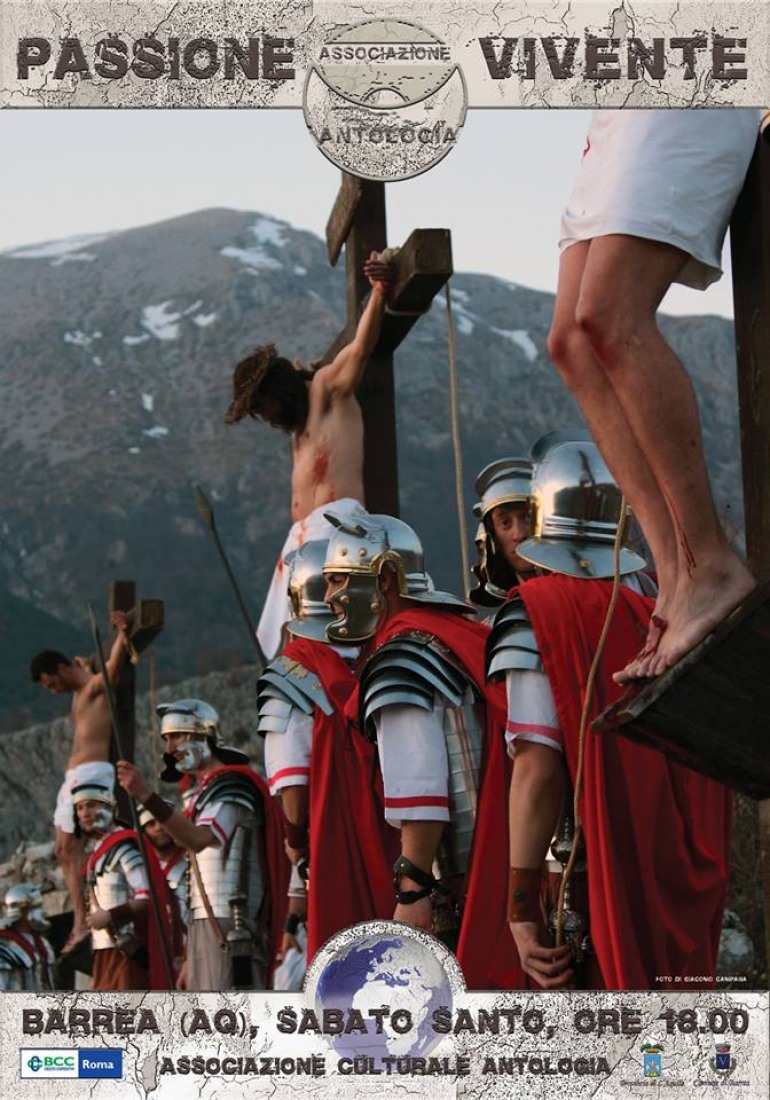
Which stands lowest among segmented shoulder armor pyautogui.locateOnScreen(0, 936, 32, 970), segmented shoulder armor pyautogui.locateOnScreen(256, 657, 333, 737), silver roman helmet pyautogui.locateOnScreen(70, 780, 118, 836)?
segmented shoulder armor pyautogui.locateOnScreen(0, 936, 32, 970)

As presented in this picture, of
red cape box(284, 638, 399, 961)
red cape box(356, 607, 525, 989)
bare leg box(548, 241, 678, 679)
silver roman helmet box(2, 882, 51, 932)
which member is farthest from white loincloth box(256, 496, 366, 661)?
silver roman helmet box(2, 882, 51, 932)

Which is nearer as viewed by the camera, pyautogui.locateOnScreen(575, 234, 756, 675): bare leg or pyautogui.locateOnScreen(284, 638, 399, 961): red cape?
pyautogui.locateOnScreen(575, 234, 756, 675): bare leg

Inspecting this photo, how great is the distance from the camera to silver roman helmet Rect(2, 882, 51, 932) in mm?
15180

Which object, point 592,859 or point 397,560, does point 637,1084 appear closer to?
point 592,859

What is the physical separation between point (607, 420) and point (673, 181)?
0.55 m

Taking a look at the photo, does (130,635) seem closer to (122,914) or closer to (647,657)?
(122,914)

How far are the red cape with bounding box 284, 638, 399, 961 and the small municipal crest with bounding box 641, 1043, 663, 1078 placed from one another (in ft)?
7.78

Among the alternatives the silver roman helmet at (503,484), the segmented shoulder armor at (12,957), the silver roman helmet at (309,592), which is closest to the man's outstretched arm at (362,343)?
the silver roman helmet at (309,592)

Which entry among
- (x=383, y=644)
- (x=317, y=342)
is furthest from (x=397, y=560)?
(x=317, y=342)

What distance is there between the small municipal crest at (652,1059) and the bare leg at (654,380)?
913mm

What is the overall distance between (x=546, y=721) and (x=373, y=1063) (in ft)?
3.86

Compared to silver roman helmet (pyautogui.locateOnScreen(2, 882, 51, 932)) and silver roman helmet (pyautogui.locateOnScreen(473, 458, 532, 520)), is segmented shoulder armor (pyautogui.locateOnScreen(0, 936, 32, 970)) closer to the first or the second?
silver roman helmet (pyautogui.locateOnScreen(2, 882, 51, 932))

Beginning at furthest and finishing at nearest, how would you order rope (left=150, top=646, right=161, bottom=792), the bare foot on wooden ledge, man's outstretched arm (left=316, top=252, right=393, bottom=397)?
1. rope (left=150, top=646, right=161, bottom=792)
2. man's outstretched arm (left=316, top=252, right=393, bottom=397)
3. the bare foot on wooden ledge

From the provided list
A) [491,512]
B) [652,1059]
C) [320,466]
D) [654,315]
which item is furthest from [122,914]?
[654,315]
